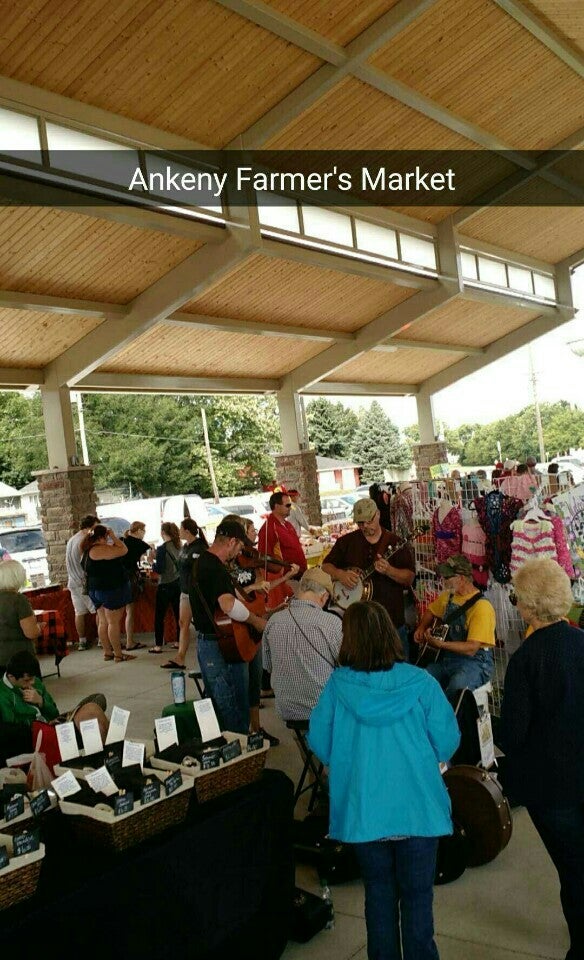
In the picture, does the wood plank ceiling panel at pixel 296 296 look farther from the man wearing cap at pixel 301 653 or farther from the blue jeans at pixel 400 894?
the blue jeans at pixel 400 894

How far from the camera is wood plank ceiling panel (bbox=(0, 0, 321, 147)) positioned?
544 cm

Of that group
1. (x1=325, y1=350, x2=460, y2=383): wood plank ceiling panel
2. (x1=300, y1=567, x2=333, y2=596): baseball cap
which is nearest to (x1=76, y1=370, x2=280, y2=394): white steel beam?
(x1=325, y1=350, x2=460, y2=383): wood plank ceiling panel

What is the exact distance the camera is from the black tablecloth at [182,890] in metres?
2.07

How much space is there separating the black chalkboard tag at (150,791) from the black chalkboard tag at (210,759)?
0.76 feet

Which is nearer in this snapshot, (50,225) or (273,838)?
(273,838)

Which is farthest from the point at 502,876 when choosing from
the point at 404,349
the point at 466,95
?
the point at 404,349

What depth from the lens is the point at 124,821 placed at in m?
2.29

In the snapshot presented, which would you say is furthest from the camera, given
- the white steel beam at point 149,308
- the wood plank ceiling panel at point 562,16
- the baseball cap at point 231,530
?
the white steel beam at point 149,308

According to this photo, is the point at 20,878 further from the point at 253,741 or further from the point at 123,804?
the point at 253,741

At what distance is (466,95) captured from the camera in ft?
28.2

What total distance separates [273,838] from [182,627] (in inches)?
190

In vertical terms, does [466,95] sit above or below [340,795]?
above

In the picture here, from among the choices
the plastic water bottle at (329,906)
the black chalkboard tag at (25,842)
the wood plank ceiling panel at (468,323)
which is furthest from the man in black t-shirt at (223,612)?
the wood plank ceiling panel at (468,323)

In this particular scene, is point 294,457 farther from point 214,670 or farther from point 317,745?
point 317,745
